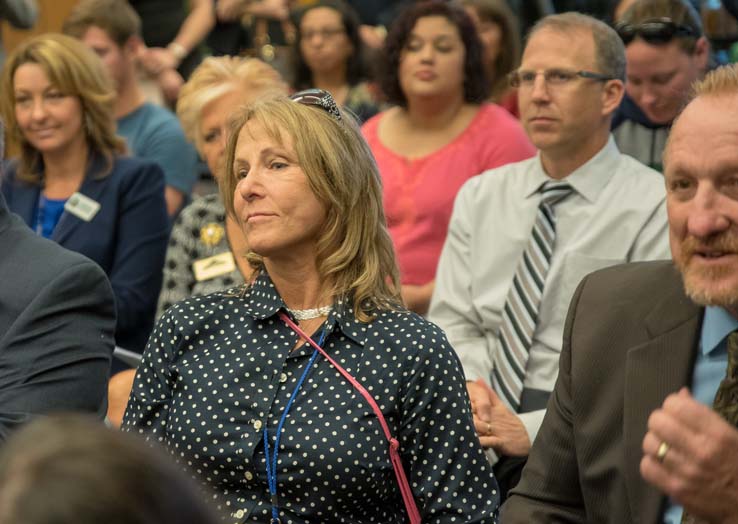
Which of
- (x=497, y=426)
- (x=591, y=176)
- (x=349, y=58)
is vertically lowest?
(x=497, y=426)

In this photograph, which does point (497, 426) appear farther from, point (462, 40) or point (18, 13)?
point (18, 13)

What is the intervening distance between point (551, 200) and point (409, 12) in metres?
1.33

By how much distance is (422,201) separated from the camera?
4109 millimetres

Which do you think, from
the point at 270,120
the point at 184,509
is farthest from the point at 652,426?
the point at 270,120

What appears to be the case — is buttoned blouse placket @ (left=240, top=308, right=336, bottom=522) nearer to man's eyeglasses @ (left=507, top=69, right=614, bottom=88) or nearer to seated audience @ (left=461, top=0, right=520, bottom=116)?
man's eyeglasses @ (left=507, top=69, right=614, bottom=88)

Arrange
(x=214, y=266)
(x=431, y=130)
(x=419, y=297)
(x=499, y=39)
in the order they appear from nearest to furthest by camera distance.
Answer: (x=214, y=266) → (x=419, y=297) → (x=431, y=130) → (x=499, y=39)

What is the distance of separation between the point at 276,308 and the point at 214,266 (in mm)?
1382

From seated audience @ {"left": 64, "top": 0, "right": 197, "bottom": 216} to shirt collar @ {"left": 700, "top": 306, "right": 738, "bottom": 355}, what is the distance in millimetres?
3161

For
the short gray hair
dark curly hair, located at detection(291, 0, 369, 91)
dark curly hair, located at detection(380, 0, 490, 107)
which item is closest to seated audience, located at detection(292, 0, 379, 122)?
dark curly hair, located at detection(291, 0, 369, 91)

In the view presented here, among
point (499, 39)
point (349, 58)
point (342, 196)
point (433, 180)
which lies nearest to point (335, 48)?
point (349, 58)

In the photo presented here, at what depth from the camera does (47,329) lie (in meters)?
2.55

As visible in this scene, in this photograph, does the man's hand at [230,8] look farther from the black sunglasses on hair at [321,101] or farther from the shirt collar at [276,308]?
the shirt collar at [276,308]

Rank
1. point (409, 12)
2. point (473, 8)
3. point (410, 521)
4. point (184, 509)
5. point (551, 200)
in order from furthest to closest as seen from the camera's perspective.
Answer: point (473, 8)
point (409, 12)
point (551, 200)
point (410, 521)
point (184, 509)

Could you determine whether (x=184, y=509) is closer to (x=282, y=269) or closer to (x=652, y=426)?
(x=652, y=426)
